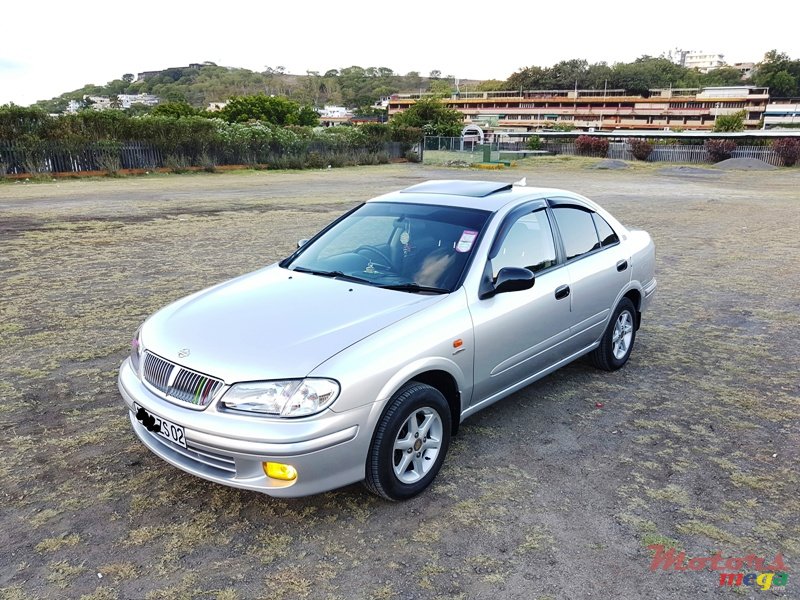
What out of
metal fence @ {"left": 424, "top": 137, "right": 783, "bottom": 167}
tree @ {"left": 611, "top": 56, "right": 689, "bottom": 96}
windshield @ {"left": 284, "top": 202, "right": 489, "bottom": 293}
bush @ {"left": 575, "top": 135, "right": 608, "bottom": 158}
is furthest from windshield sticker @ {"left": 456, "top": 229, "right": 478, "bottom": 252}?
tree @ {"left": 611, "top": 56, "right": 689, "bottom": 96}

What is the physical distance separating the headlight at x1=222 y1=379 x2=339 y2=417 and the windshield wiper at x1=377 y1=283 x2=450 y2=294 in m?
1.05

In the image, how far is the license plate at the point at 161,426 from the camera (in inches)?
120

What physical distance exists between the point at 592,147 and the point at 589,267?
4792 centimetres

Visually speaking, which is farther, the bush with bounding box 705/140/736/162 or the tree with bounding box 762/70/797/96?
the tree with bounding box 762/70/797/96

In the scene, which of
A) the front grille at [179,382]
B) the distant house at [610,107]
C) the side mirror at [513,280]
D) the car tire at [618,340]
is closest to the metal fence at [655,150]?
the car tire at [618,340]

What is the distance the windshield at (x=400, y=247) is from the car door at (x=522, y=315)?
0.24m

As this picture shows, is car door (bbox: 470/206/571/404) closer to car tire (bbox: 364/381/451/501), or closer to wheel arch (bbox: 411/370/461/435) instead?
wheel arch (bbox: 411/370/461/435)

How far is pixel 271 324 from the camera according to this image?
133 inches

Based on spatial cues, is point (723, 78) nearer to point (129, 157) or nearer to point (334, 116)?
point (334, 116)

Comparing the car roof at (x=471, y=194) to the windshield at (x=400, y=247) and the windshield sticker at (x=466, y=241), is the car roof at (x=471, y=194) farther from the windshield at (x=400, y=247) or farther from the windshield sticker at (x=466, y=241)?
the windshield sticker at (x=466, y=241)

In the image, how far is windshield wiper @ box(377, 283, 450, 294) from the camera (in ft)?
12.2

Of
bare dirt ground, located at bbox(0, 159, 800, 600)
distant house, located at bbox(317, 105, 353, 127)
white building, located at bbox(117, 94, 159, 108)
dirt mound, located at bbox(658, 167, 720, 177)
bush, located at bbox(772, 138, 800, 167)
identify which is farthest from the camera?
white building, located at bbox(117, 94, 159, 108)

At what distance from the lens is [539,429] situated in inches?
166

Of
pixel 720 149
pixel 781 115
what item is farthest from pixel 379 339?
pixel 781 115
